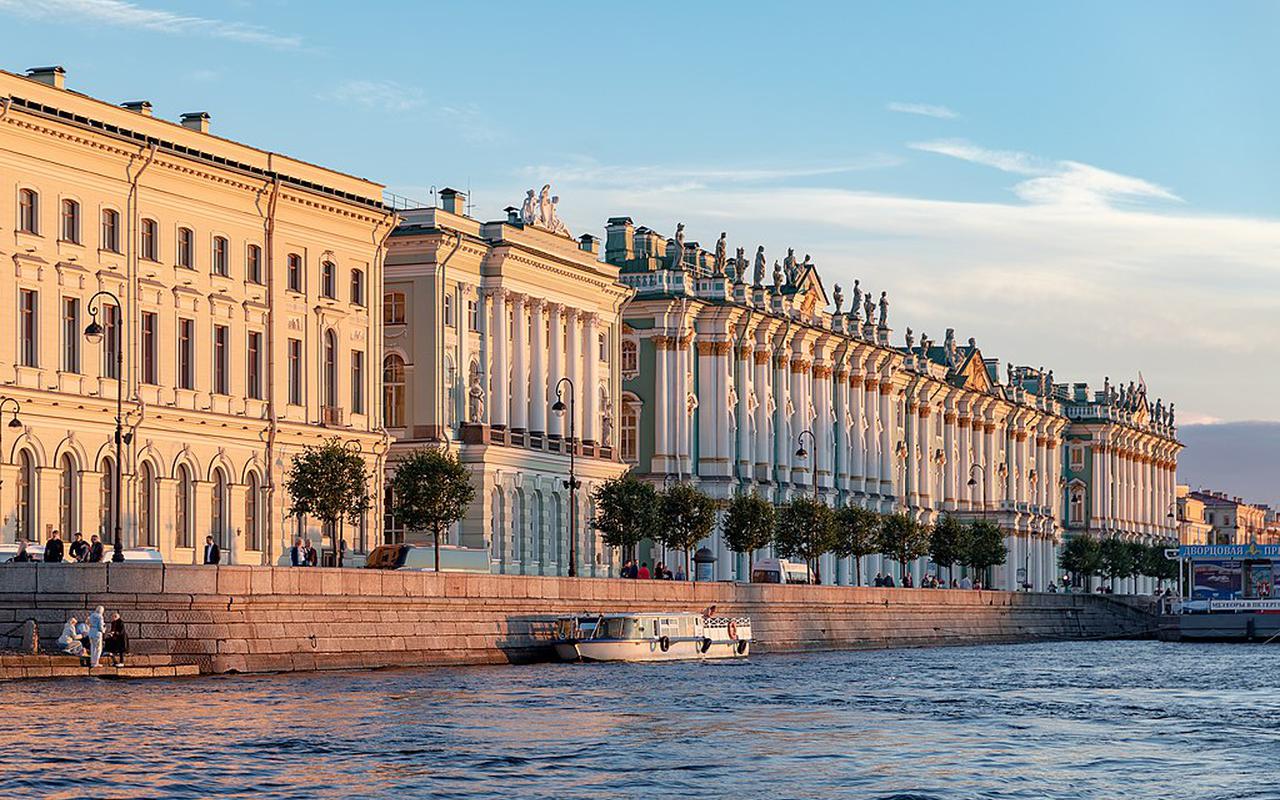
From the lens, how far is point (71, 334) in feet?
211

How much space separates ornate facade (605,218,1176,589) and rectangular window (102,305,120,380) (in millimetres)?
38384

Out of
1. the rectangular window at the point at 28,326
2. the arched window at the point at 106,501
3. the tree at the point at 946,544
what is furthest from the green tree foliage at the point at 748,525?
the rectangular window at the point at 28,326

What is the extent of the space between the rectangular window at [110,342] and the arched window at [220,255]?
5010mm

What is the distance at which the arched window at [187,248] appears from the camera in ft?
225

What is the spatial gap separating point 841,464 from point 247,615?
6950cm

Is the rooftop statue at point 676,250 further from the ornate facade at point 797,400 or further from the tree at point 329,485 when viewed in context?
the tree at point 329,485

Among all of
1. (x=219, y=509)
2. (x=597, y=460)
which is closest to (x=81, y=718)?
(x=219, y=509)

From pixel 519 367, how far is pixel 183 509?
20802 millimetres

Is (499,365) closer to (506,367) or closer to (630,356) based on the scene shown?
(506,367)

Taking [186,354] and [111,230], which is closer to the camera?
[111,230]

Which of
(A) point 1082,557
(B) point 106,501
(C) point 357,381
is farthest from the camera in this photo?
(A) point 1082,557

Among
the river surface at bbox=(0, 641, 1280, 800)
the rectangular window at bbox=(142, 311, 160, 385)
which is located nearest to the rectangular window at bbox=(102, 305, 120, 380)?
the rectangular window at bbox=(142, 311, 160, 385)

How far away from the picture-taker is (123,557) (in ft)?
188

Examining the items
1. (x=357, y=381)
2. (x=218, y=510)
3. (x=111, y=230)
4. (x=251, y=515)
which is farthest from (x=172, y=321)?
(x=357, y=381)
